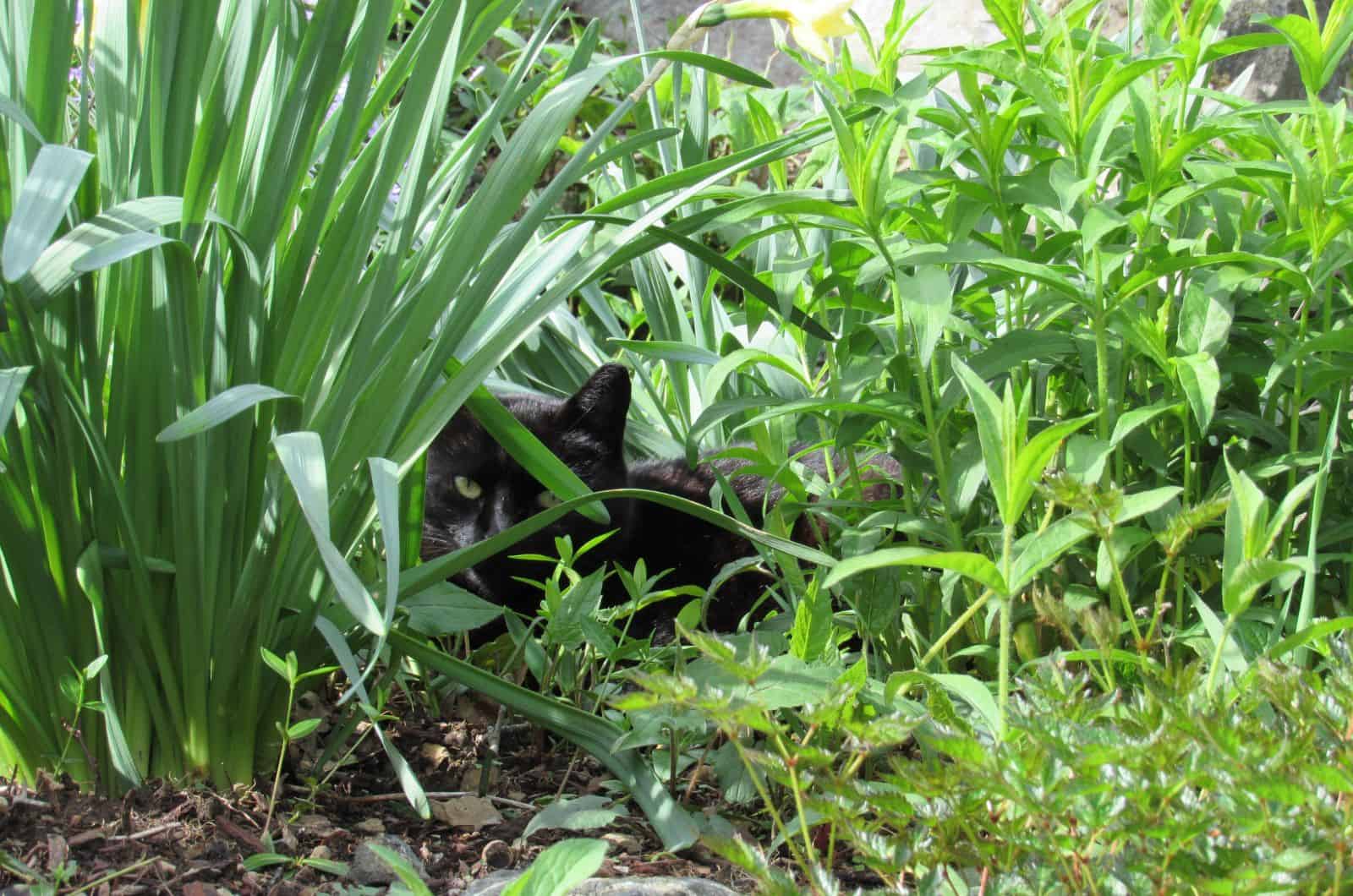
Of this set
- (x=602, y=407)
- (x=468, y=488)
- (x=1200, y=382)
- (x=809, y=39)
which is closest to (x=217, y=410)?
(x=809, y=39)

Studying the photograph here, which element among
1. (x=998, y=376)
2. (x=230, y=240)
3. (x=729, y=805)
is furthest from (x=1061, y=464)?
(x=230, y=240)

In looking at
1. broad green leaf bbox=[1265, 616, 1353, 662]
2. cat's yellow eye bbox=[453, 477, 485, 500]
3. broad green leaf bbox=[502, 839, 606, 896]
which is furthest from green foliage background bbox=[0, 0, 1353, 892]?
cat's yellow eye bbox=[453, 477, 485, 500]

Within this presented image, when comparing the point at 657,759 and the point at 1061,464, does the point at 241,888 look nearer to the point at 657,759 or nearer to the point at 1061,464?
the point at 657,759

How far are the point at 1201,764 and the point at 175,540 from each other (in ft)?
2.84

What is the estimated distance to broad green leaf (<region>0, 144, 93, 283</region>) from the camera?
83cm

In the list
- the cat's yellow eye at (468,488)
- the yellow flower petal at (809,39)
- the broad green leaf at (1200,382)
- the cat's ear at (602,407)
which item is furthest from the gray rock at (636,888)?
the cat's yellow eye at (468,488)

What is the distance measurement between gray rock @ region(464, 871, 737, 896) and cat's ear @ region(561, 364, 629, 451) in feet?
4.16

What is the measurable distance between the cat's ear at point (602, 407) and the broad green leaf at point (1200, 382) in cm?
119

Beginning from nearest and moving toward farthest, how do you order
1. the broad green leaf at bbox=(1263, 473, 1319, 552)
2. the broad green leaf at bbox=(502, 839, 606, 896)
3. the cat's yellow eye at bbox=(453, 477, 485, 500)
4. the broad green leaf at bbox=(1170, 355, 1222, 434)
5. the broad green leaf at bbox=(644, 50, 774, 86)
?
the broad green leaf at bbox=(502, 839, 606, 896), the broad green leaf at bbox=(1263, 473, 1319, 552), the broad green leaf at bbox=(1170, 355, 1222, 434), the broad green leaf at bbox=(644, 50, 774, 86), the cat's yellow eye at bbox=(453, 477, 485, 500)

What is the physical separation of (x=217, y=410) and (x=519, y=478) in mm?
1441

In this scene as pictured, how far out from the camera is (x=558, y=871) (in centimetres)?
82

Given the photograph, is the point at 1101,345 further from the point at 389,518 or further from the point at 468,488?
the point at 468,488

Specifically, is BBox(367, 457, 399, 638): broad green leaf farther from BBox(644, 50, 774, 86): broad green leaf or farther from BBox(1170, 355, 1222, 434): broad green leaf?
BBox(1170, 355, 1222, 434): broad green leaf

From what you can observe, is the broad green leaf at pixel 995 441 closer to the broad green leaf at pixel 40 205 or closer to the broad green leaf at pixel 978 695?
the broad green leaf at pixel 978 695
